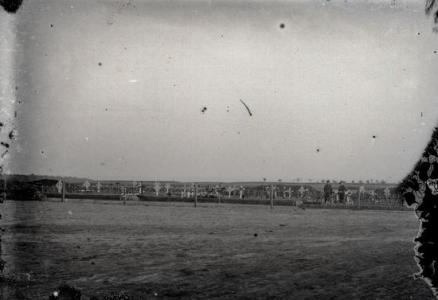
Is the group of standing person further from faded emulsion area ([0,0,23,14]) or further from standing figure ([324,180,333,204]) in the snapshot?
faded emulsion area ([0,0,23,14])

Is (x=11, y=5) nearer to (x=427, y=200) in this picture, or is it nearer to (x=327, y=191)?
(x=427, y=200)

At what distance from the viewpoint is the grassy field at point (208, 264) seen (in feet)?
16.1

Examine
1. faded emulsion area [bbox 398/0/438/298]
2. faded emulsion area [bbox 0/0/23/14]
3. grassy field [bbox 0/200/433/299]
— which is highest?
faded emulsion area [bbox 0/0/23/14]

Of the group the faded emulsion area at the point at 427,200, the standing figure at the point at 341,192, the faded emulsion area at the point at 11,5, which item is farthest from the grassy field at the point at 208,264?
the standing figure at the point at 341,192

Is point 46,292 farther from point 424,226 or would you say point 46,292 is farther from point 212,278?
point 424,226

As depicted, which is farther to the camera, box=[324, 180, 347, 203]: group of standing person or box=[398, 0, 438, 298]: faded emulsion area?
box=[324, 180, 347, 203]: group of standing person

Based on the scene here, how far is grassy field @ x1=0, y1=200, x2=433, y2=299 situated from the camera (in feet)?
16.1

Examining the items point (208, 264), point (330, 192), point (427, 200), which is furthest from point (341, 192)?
point (427, 200)

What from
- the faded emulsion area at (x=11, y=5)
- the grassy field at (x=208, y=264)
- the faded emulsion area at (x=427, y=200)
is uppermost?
the faded emulsion area at (x=11, y=5)

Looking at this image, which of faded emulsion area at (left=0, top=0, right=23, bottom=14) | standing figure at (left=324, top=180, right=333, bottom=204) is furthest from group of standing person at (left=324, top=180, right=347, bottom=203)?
faded emulsion area at (left=0, top=0, right=23, bottom=14)

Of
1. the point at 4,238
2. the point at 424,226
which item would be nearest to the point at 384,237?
the point at 4,238

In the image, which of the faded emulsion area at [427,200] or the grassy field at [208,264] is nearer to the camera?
the faded emulsion area at [427,200]

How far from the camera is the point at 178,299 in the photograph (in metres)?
4.54

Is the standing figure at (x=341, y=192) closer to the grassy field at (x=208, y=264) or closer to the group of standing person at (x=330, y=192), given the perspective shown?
the group of standing person at (x=330, y=192)
